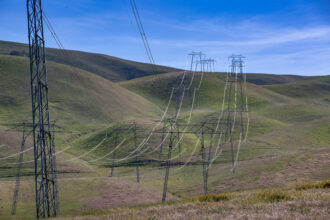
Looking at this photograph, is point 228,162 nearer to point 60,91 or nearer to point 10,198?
point 10,198

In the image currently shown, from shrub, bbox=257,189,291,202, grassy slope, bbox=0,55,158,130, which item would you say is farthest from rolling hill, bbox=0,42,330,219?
shrub, bbox=257,189,291,202

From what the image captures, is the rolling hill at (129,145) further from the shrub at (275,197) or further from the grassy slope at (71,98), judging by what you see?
the shrub at (275,197)

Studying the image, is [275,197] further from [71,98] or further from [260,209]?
[71,98]

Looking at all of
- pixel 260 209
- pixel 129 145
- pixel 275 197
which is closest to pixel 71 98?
pixel 129 145

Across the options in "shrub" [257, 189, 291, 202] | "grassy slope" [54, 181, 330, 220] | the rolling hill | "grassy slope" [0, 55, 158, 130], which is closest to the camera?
"grassy slope" [54, 181, 330, 220]

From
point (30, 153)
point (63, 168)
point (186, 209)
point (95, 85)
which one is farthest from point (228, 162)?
point (95, 85)

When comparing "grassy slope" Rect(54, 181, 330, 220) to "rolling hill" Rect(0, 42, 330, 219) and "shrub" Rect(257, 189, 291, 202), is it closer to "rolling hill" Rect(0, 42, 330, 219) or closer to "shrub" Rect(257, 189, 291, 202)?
A: "shrub" Rect(257, 189, 291, 202)

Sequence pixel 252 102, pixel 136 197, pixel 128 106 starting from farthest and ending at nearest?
1. pixel 252 102
2. pixel 128 106
3. pixel 136 197

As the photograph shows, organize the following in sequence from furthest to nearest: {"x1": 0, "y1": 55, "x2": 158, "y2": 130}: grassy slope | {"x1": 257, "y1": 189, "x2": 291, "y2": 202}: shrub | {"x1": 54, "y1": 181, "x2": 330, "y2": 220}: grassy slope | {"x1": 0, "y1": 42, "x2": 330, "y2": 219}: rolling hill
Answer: {"x1": 0, "y1": 55, "x2": 158, "y2": 130}: grassy slope, {"x1": 0, "y1": 42, "x2": 330, "y2": 219}: rolling hill, {"x1": 257, "y1": 189, "x2": 291, "y2": 202}: shrub, {"x1": 54, "y1": 181, "x2": 330, "y2": 220}: grassy slope

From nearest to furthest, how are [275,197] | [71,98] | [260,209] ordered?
[260,209] < [275,197] < [71,98]

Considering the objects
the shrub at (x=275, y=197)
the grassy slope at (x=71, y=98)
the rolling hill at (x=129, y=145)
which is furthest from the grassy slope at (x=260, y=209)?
the grassy slope at (x=71, y=98)

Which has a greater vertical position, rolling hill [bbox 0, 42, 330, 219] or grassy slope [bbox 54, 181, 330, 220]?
grassy slope [bbox 54, 181, 330, 220]

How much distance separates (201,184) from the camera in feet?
177

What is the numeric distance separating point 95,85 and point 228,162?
4023 inches
